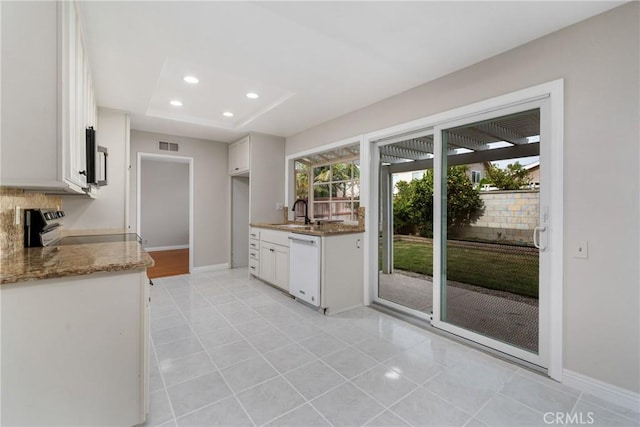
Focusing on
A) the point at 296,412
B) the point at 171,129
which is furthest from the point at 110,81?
the point at 296,412

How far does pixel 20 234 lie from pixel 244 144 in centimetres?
353

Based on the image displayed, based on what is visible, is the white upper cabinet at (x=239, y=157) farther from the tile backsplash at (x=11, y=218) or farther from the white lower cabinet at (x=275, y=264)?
the tile backsplash at (x=11, y=218)

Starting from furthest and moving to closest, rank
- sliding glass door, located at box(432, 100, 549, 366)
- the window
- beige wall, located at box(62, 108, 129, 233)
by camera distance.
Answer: the window → beige wall, located at box(62, 108, 129, 233) → sliding glass door, located at box(432, 100, 549, 366)

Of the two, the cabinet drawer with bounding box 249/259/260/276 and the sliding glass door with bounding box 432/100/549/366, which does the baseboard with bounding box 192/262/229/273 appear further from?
the sliding glass door with bounding box 432/100/549/366

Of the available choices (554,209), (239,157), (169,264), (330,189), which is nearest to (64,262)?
(554,209)

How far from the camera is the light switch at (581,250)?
1.91m

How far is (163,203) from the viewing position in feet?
26.5

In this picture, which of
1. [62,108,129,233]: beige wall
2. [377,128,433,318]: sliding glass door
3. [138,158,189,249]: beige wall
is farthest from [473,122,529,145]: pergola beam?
[138,158,189,249]: beige wall

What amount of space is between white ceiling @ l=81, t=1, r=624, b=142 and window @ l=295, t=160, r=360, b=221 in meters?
1.05

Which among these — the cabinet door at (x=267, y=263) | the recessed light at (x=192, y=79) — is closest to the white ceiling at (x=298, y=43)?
the recessed light at (x=192, y=79)

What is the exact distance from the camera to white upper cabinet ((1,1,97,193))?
124 cm

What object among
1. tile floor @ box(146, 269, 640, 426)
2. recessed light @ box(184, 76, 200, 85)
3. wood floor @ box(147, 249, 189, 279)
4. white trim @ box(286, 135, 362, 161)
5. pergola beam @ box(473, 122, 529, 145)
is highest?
recessed light @ box(184, 76, 200, 85)

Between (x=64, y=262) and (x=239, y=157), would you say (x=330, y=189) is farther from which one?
(x=64, y=262)

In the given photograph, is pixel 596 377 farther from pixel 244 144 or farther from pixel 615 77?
pixel 244 144
